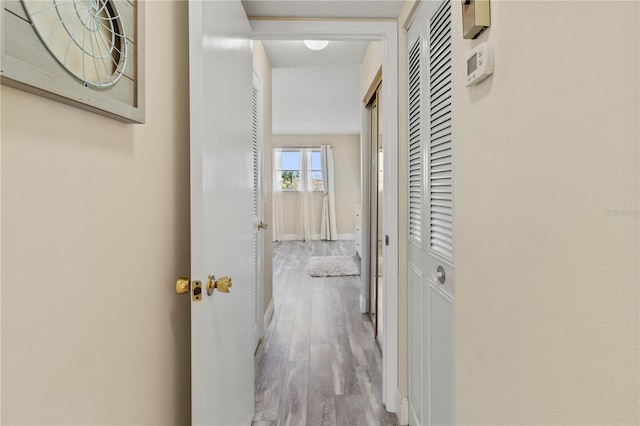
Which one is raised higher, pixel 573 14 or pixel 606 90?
pixel 573 14

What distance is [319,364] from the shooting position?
2.48m

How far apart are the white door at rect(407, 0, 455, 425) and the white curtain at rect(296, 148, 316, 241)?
6.53m

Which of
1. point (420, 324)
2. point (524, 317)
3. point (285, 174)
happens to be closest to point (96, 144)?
point (524, 317)

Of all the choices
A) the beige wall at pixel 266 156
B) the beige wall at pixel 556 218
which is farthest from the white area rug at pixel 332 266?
the beige wall at pixel 556 218

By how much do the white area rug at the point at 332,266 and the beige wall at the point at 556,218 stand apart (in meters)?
4.22

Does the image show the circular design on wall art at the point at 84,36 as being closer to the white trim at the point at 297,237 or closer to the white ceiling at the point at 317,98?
the white ceiling at the point at 317,98

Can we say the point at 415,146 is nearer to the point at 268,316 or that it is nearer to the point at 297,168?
the point at 268,316

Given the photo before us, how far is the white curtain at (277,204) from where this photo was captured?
8281 mm

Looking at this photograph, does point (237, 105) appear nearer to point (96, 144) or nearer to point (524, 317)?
point (96, 144)

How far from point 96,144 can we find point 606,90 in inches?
34.6

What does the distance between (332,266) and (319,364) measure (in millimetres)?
3116

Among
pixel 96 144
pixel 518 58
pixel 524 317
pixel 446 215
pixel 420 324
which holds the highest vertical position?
pixel 518 58

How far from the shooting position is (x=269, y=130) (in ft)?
10.9

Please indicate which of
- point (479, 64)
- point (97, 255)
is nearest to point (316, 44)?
point (479, 64)
